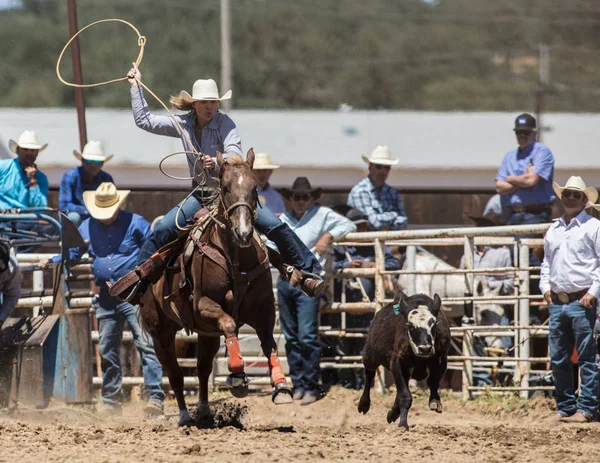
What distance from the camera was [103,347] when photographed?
35.6 feet

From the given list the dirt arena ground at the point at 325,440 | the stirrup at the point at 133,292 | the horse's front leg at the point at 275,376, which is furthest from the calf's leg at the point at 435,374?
the stirrup at the point at 133,292

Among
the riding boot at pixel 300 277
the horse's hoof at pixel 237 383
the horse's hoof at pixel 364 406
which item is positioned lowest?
the horse's hoof at pixel 364 406

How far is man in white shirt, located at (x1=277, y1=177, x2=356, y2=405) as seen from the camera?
10766mm

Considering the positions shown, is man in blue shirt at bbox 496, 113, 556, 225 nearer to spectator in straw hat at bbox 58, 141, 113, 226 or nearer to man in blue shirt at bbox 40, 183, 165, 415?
man in blue shirt at bbox 40, 183, 165, 415

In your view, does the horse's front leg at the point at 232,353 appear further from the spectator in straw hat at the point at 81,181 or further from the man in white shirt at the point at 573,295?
the spectator in straw hat at the point at 81,181

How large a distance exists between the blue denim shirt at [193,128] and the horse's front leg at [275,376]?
53.6 inches

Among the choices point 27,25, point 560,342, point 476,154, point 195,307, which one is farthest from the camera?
point 27,25

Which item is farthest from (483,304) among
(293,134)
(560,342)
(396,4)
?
(396,4)

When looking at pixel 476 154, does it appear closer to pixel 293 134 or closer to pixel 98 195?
pixel 293 134

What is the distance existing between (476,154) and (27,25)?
4266 cm

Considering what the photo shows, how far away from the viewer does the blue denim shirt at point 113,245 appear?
10.8 meters

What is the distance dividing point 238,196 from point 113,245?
12.1 feet

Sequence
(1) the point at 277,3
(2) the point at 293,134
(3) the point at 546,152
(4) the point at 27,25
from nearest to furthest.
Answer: (3) the point at 546,152 → (2) the point at 293,134 → (4) the point at 27,25 → (1) the point at 277,3

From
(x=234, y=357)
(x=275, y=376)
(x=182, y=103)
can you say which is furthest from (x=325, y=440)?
(x=182, y=103)
